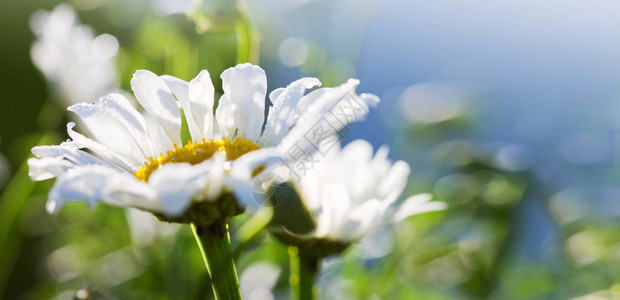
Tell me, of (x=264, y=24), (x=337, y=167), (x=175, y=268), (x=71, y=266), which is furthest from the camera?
(x=264, y=24)

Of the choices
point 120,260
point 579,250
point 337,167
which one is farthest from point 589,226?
point 120,260

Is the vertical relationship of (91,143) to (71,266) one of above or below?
above

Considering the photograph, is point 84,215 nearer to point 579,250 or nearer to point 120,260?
point 120,260

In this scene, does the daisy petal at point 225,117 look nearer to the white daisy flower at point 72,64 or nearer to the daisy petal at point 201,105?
the daisy petal at point 201,105

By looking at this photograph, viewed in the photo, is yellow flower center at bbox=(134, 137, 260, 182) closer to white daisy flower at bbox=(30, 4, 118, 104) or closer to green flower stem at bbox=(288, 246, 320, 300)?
green flower stem at bbox=(288, 246, 320, 300)

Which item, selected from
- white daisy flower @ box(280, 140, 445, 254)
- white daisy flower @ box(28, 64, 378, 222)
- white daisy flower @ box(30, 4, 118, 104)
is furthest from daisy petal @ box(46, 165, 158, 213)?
white daisy flower @ box(30, 4, 118, 104)

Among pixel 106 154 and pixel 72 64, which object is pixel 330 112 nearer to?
pixel 106 154

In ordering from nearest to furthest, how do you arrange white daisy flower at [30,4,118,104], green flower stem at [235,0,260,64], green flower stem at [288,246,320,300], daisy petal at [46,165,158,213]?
1. daisy petal at [46,165,158,213]
2. green flower stem at [288,246,320,300]
3. green flower stem at [235,0,260,64]
4. white daisy flower at [30,4,118,104]
